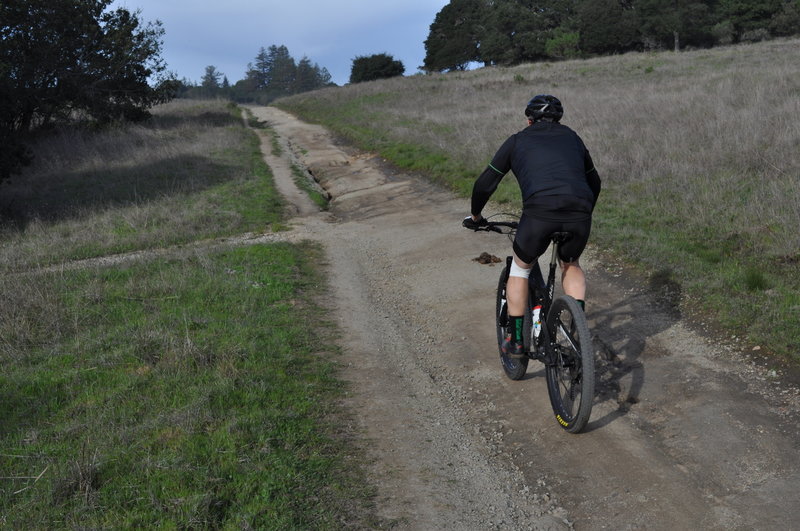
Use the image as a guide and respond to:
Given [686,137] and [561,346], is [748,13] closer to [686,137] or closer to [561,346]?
[686,137]

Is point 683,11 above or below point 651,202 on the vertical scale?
above

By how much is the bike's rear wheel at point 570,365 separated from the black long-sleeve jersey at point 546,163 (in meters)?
0.74

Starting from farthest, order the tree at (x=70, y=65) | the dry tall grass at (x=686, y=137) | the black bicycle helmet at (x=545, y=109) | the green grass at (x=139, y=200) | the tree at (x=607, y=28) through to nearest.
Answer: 1. the tree at (x=607, y=28)
2. the tree at (x=70, y=65)
3. the green grass at (x=139, y=200)
4. the dry tall grass at (x=686, y=137)
5. the black bicycle helmet at (x=545, y=109)

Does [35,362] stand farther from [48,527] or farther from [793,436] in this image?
[793,436]

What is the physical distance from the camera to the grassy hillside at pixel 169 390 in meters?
3.65

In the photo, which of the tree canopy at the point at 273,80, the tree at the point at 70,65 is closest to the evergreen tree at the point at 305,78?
the tree canopy at the point at 273,80

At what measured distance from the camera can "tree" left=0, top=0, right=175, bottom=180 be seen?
20.2 meters

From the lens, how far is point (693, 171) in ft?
33.5

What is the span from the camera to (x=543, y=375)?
214 inches

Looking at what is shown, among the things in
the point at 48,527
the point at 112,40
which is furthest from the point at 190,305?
the point at 112,40

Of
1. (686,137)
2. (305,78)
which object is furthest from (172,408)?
(305,78)

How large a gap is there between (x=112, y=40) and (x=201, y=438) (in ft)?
88.2

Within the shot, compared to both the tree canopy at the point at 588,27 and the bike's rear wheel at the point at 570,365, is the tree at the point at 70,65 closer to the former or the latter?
the bike's rear wheel at the point at 570,365

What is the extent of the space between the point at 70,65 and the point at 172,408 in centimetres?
2409
